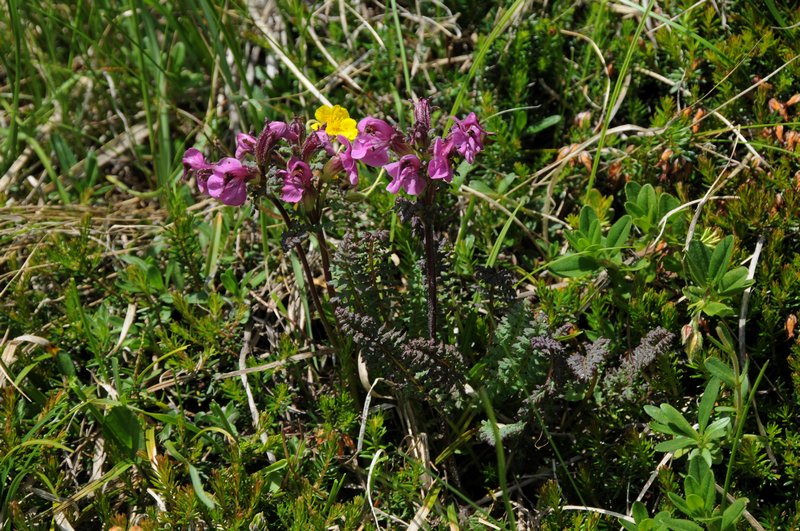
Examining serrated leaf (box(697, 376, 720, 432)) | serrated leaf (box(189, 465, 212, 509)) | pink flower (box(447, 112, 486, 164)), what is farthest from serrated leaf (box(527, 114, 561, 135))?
serrated leaf (box(189, 465, 212, 509))

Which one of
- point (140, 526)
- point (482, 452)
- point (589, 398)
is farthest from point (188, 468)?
point (589, 398)

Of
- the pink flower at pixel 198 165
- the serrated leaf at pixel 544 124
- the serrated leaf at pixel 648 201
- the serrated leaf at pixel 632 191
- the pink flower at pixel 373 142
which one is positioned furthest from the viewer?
the serrated leaf at pixel 544 124

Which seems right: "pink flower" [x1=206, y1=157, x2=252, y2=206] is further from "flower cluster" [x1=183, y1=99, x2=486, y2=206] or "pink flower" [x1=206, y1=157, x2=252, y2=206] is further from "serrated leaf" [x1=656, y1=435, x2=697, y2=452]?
"serrated leaf" [x1=656, y1=435, x2=697, y2=452]

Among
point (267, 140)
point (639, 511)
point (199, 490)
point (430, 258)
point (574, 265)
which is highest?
point (267, 140)

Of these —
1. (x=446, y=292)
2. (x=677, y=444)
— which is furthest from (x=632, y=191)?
(x=677, y=444)

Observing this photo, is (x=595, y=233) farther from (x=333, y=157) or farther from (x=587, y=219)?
(x=333, y=157)

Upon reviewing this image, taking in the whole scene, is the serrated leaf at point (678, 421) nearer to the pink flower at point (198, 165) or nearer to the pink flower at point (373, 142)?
the pink flower at point (373, 142)

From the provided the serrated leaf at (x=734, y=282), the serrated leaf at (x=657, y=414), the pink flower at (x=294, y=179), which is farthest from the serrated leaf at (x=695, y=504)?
the pink flower at (x=294, y=179)
